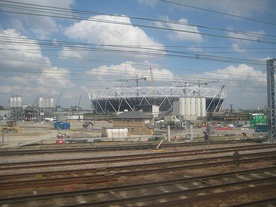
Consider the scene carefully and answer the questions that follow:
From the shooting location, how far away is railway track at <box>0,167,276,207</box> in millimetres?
5875

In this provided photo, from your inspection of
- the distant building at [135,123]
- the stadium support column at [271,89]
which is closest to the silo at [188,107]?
the distant building at [135,123]

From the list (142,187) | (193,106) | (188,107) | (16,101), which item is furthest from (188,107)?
(142,187)

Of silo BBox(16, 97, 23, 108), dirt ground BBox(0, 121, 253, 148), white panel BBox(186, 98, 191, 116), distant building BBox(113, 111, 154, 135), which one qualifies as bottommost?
dirt ground BBox(0, 121, 253, 148)

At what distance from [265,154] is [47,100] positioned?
8144cm

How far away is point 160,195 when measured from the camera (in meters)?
6.21

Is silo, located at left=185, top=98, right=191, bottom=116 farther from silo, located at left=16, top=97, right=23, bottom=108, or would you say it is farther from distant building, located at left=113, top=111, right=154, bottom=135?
silo, located at left=16, top=97, right=23, bottom=108

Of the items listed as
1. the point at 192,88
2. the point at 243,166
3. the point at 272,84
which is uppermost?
the point at 192,88

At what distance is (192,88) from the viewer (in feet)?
377

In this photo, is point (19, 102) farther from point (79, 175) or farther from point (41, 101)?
point (79, 175)

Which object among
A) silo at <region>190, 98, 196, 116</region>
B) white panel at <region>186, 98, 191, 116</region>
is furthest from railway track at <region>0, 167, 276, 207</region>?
silo at <region>190, 98, 196, 116</region>

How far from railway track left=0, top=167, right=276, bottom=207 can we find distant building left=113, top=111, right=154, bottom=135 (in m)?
29.0

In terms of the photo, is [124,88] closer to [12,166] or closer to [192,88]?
[192,88]

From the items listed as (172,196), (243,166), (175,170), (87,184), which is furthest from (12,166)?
(243,166)

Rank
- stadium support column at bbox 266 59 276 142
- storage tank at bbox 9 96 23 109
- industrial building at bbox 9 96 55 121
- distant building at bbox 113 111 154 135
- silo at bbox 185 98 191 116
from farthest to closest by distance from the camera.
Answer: industrial building at bbox 9 96 55 121, storage tank at bbox 9 96 23 109, silo at bbox 185 98 191 116, distant building at bbox 113 111 154 135, stadium support column at bbox 266 59 276 142
